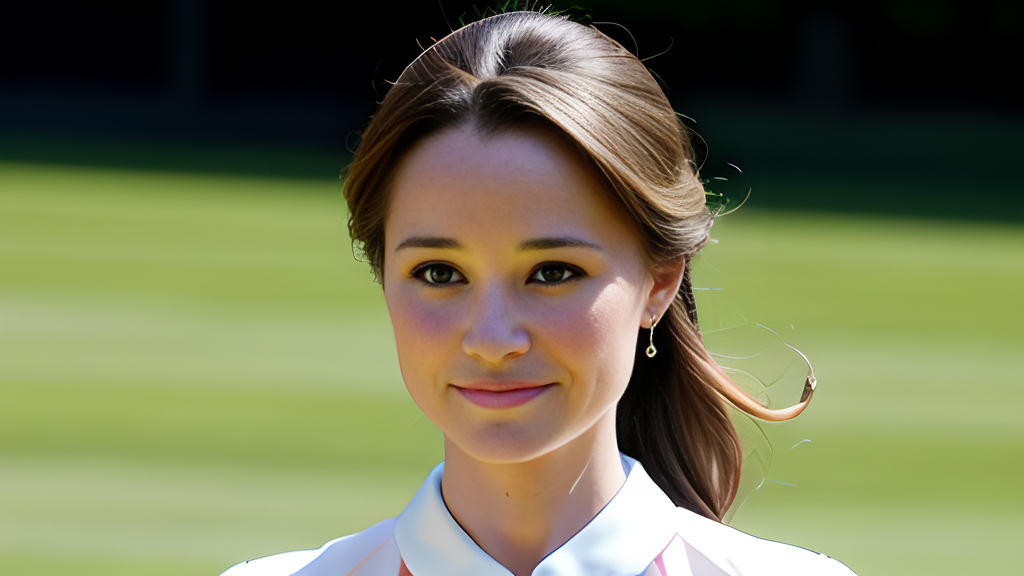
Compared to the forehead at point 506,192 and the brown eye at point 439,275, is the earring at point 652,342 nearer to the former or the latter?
the forehead at point 506,192

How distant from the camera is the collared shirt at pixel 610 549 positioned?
1.64 m

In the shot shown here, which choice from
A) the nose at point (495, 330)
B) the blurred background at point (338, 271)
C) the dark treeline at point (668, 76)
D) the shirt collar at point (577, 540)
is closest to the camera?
the nose at point (495, 330)

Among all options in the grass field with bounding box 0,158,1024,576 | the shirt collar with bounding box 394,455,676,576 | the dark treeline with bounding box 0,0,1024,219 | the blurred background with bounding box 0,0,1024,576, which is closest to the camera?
the shirt collar with bounding box 394,455,676,576

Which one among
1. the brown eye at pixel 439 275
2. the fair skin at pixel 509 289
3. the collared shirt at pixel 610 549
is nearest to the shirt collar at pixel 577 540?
the collared shirt at pixel 610 549

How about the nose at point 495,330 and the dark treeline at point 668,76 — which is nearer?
the nose at point 495,330

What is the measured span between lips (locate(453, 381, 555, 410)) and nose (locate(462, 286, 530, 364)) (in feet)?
0.12

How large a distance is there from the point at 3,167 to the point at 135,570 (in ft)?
24.1

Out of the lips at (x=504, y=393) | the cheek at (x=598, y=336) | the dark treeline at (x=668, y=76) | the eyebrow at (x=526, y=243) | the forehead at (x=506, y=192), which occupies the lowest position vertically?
the lips at (x=504, y=393)

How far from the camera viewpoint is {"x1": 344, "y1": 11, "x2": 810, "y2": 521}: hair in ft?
5.31

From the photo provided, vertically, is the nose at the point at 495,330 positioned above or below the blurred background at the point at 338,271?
below

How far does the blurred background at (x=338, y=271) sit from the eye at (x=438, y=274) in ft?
1.53

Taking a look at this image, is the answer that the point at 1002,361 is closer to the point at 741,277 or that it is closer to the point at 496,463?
the point at 741,277

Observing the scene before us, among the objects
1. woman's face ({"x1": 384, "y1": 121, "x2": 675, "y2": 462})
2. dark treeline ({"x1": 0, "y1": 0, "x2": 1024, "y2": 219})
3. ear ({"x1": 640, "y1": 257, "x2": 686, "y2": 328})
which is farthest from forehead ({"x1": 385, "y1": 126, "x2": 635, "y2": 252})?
dark treeline ({"x1": 0, "y1": 0, "x2": 1024, "y2": 219})

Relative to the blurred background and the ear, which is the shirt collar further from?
the blurred background
